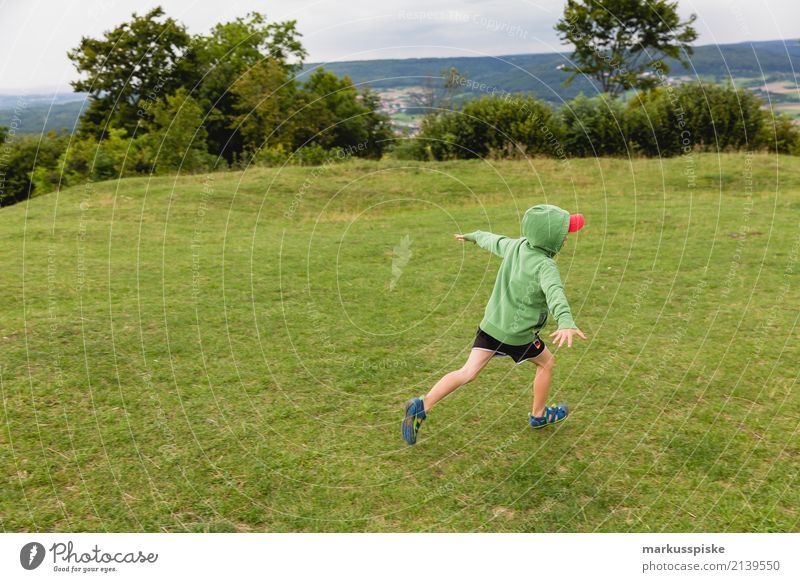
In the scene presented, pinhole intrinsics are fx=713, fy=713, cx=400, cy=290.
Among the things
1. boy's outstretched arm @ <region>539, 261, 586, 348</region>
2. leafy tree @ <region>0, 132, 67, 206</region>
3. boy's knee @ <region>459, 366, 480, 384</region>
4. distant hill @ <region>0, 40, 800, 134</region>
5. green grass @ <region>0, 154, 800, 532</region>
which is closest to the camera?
boy's outstretched arm @ <region>539, 261, 586, 348</region>

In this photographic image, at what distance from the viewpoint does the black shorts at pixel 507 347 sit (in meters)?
5.38

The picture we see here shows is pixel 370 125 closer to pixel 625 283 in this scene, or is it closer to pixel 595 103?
pixel 595 103

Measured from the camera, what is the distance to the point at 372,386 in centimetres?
696

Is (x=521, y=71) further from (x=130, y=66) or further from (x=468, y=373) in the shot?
(x=130, y=66)

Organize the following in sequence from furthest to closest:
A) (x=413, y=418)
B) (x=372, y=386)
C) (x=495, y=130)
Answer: (x=495, y=130), (x=372, y=386), (x=413, y=418)

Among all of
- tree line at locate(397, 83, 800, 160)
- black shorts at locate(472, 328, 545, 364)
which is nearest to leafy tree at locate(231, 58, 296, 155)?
tree line at locate(397, 83, 800, 160)

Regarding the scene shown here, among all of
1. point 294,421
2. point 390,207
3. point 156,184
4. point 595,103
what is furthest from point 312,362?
point 595,103

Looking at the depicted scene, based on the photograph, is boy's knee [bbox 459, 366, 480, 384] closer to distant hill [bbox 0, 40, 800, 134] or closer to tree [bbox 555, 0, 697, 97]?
distant hill [bbox 0, 40, 800, 134]

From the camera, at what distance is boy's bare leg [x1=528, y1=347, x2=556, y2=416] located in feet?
18.3

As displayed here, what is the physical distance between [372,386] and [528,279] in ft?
7.81

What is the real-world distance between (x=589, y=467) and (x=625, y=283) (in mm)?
5814

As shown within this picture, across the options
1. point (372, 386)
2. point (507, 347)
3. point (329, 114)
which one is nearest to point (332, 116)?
point (329, 114)

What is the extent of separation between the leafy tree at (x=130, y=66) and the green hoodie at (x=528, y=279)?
923 inches

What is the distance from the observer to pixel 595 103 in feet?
82.8
